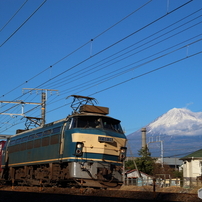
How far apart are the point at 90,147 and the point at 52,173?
280cm

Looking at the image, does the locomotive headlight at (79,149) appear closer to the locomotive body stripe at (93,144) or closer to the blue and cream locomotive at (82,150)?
the blue and cream locomotive at (82,150)

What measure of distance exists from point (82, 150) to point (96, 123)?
182cm

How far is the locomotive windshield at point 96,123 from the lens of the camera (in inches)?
747

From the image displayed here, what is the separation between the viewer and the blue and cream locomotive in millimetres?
18219

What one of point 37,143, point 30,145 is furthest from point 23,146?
point 37,143

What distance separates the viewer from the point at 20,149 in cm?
2517

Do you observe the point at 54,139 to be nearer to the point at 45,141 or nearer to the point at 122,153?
the point at 45,141

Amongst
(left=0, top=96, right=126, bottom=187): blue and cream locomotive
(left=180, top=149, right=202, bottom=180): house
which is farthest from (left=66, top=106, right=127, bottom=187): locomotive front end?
(left=180, top=149, right=202, bottom=180): house

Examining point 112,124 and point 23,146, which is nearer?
point 112,124

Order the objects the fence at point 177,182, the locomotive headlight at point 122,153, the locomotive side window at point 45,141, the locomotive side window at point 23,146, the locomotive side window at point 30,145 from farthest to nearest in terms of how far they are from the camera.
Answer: the fence at point 177,182 < the locomotive side window at point 23,146 < the locomotive side window at point 30,145 < the locomotive side window at point 45,141 < the locomotive headlight at point 122,153

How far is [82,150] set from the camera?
18.3 m

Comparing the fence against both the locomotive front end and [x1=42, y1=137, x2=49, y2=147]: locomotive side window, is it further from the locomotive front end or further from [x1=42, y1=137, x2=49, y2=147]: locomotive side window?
[x1=42, y1=137, x2=49, y2=147]: locomotive side window

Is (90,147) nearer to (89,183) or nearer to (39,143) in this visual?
(89,183)

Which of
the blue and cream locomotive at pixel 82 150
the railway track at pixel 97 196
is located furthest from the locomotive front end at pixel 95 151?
the railway track at pixel 97 196
